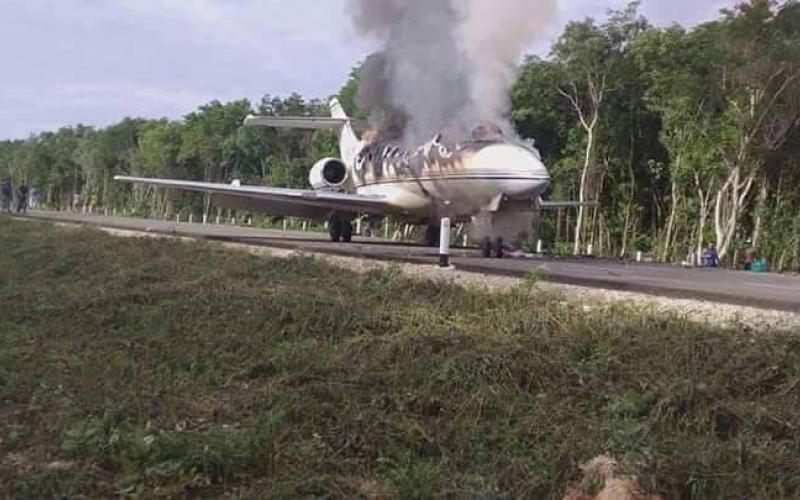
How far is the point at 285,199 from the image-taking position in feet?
73.6

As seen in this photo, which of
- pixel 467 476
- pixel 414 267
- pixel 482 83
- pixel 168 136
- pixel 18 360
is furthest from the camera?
pixel 168 136

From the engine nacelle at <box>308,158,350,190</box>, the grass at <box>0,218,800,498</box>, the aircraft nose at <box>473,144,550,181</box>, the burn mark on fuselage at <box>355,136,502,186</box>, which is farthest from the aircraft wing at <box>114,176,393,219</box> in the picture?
the grass at <box>0,218,800,498</box>

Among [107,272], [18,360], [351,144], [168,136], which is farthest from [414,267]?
[168,136]

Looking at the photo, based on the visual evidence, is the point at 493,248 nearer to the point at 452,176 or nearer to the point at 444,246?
the point at 452,176

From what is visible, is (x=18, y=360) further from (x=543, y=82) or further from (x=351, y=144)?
(x=543, y=82)

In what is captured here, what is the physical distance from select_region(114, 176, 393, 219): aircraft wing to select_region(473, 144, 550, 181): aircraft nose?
5.46 meters

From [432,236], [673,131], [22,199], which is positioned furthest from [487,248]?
[22,199]

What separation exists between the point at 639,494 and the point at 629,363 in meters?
1.55

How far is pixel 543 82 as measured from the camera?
119ft

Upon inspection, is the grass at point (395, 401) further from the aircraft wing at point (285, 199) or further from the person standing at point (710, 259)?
the person standing at point (710, 259)

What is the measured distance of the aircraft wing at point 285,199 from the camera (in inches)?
861

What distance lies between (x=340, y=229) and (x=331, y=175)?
8.66 feet

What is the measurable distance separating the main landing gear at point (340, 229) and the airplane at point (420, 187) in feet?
0.09

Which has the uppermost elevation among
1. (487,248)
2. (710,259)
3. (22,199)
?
(22,199)
